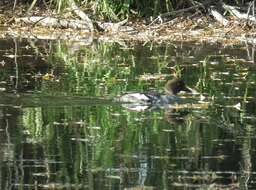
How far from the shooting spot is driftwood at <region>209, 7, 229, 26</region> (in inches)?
816

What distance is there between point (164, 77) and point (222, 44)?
5371 mm

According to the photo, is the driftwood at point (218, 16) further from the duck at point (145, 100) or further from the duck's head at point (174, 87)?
the duck at point (145, 100)

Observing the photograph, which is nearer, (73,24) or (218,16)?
(73,24)

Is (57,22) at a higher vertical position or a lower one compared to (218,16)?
lower

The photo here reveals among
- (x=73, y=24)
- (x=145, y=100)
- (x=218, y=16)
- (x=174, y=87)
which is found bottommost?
(x=145, y=100)

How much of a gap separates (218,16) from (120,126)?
1219cm

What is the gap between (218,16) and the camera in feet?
69.5

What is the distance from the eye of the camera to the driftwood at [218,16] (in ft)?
68.0

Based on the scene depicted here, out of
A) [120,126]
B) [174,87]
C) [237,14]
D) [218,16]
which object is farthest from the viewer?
[218,16]

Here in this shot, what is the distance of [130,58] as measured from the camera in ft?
51.7

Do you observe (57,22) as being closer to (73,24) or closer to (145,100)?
(73,24)

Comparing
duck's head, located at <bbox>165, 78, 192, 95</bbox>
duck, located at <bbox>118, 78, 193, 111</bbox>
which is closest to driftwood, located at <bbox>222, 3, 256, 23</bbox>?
duck's head, located at <bbox>165, 78, 192, 95</bbox>

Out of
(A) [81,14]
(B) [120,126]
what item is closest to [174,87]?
(B) [120,126]

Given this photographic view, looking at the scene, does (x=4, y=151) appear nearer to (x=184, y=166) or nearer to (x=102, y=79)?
(x=184, y=166)
